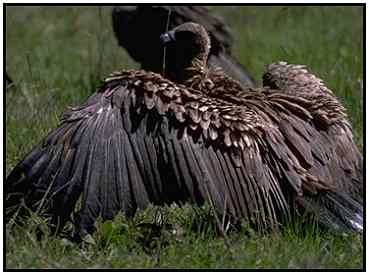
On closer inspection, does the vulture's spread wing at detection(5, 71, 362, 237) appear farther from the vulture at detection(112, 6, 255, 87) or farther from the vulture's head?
the vulture at detection(112, 6, 255, 87)

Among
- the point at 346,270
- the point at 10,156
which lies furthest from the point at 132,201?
the point at 10,156

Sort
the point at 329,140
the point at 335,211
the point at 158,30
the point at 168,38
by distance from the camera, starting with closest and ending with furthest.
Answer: the point at 335,211 < the point at 329,140 < the point at 168,38 < the point at 158,30

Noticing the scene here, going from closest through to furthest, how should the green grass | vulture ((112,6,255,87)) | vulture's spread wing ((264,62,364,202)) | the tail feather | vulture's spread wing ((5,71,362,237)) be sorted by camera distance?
the green grass, vulture's spread wing ((5,71,362,237)), the tail feather, vulture's spread wing ((264,62,364,202)), vulture ((112,6,255,87))

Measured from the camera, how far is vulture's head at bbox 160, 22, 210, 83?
6.58m

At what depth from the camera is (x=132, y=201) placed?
18.0 ft

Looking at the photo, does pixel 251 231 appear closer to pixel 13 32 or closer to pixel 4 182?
pixel 4 182

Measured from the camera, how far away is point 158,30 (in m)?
9.44

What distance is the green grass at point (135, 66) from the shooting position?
5379mm

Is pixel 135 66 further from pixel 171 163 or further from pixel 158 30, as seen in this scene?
pixel 171 163

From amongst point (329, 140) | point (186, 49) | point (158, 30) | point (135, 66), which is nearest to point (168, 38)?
point (186, 49)

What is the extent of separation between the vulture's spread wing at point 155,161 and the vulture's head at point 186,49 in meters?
0.78

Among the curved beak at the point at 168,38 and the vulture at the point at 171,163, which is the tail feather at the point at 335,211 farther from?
the curved beak at the point at 168,38

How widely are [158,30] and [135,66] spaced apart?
83cm

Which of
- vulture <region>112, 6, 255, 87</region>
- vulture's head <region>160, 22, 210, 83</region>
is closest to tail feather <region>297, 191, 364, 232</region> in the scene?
vulture's head <region>160, 22, 210, 83</region>
